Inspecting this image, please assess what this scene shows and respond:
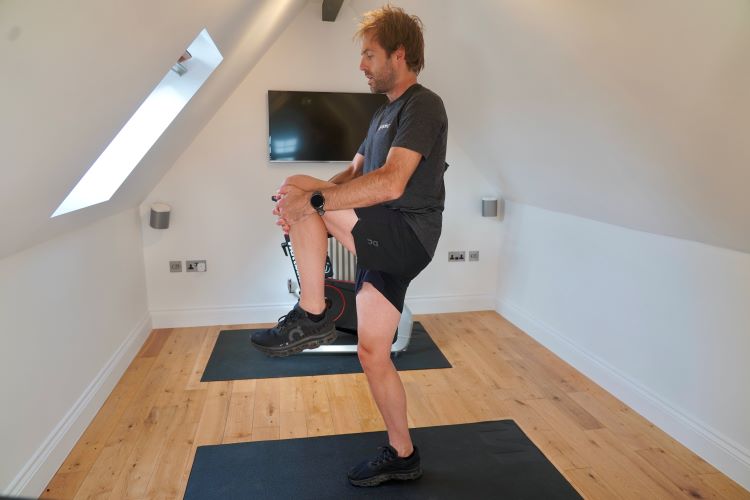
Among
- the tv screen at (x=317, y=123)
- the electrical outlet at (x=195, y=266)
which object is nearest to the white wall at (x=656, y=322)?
the tv screen at (x=317, y=123)

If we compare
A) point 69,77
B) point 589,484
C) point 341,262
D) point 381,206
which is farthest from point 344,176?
point 341,262

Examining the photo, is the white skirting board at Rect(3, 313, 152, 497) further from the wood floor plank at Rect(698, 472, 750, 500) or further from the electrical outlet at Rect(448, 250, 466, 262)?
the wood floor plank at Rect(698, 472, 750, 500)

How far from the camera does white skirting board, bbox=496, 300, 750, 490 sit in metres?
2.31

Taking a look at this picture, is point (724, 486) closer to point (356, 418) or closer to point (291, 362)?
point (356, 418)

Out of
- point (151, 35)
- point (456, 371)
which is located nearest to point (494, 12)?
point (151, 35)

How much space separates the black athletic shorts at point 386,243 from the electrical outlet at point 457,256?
103 inches

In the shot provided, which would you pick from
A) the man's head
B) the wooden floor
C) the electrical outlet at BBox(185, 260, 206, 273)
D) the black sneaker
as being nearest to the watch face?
the man's head

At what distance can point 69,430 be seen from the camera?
2395 mm

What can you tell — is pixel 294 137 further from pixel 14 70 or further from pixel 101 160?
pixel 14 70

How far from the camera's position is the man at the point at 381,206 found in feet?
5.56

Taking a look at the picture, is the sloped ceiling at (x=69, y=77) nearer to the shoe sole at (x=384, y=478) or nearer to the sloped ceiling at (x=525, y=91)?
the sloped ceiling at (x=525, y=91)

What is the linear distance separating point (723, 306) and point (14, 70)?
9.13ft

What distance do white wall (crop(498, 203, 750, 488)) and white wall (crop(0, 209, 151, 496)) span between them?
291 centimetres

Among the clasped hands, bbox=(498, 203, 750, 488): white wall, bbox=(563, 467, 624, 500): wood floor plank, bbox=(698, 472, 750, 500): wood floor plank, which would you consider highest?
the clasped hands
